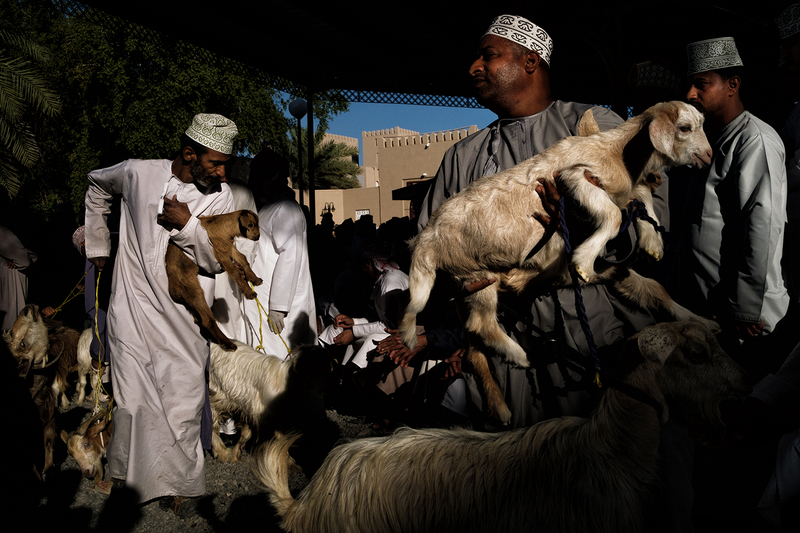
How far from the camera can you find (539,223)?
2020 millimetres

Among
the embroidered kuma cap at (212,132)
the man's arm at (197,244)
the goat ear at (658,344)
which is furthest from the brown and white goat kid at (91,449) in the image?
the goat ear at (658,344)

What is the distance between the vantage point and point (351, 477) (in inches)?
90.7

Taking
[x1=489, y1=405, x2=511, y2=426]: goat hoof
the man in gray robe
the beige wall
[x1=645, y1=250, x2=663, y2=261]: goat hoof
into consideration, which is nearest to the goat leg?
[x1=489, y1=405, x2=511, y2=426]: goat hoof

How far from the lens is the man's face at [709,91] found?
3.19 metres

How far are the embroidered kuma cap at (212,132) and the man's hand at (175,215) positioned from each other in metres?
0.50

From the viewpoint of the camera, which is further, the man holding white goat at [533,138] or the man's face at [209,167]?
the man's face at [209,167]

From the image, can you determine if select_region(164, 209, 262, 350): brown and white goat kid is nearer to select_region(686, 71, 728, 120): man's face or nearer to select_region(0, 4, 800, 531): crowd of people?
select_region(0, 4, 800, 531): crowd of people

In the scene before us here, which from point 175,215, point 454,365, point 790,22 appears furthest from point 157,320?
point 790,22

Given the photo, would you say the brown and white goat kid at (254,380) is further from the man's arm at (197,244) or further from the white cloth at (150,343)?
the man's arm at (197,244)

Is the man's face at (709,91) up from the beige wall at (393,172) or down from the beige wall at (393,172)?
down

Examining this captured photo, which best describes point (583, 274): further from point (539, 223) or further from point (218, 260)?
point (218, 260)

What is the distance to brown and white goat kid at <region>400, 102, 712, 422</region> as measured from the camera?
6.17ft

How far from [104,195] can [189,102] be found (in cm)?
1899

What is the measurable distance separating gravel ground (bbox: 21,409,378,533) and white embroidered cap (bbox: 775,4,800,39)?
418cm
